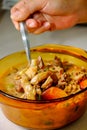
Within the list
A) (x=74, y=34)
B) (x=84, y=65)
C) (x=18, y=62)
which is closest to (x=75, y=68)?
(x=84, y=65)

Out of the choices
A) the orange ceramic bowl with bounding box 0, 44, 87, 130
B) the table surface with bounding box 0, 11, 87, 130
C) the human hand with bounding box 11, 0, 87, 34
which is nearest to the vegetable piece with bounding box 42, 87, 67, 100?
the orange ceramic bowl with bounding box 0, 44, 87, 130

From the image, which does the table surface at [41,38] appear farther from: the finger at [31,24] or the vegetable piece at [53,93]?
the vegetable piece at [53,93]

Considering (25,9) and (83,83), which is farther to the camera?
(25,9)

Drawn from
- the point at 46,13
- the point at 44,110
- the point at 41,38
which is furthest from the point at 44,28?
the point at 44,110

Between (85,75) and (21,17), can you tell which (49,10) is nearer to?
(21,17)

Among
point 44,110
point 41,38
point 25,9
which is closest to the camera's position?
point 44,110

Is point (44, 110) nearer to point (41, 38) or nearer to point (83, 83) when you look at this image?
point (83, 83)

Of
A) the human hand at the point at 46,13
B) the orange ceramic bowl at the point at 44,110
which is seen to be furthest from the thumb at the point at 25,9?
the orange ceramic bowl at the point at 44,110
